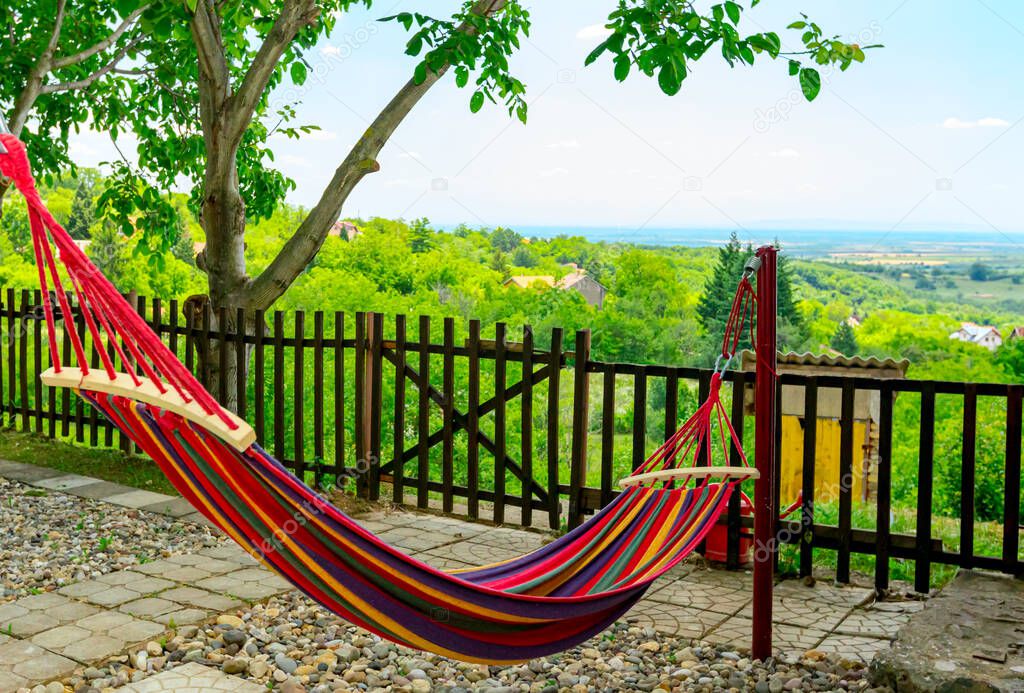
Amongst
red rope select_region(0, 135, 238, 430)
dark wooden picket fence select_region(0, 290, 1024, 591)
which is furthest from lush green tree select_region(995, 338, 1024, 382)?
red rope select_region(0, 135, 238, 430)

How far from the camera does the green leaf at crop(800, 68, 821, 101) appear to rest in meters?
3.80

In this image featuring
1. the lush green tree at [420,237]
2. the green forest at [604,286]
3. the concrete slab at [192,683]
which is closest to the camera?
the concrete slab at [192,683]

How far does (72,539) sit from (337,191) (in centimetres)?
249

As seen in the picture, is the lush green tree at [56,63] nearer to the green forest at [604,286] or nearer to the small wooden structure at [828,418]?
the small wooden structure at [828,418]

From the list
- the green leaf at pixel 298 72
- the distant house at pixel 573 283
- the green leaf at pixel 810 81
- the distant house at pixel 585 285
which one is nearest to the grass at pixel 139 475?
the green leaf at pixel 810 81

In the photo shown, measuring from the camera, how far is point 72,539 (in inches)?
169

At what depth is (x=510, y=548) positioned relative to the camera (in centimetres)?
423

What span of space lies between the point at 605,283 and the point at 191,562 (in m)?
41.6

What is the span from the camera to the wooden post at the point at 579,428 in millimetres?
Answer: 4316

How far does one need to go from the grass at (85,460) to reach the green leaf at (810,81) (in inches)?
156

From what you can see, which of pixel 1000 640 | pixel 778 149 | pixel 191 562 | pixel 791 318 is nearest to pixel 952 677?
pixel 1000 640

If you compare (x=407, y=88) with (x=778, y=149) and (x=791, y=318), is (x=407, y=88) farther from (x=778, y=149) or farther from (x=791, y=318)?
(x=778, y=149)

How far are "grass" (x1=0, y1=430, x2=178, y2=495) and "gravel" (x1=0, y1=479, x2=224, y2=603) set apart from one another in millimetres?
439

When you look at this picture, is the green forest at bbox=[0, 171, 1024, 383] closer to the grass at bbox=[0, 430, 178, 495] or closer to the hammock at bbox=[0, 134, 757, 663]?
the grass at bbox=[0, 430, 178, 495]
